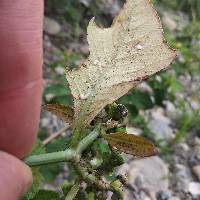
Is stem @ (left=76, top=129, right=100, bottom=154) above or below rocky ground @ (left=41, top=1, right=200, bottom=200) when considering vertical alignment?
above

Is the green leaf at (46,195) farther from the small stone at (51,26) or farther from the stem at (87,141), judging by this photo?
the small stone at (51,26)

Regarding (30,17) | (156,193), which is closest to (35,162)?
(30,17)

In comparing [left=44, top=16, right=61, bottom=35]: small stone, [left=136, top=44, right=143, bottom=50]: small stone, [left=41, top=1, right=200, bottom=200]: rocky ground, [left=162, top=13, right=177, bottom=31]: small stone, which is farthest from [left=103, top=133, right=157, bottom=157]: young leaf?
[left=162, top=13, right=177, bottom=31]: small stone

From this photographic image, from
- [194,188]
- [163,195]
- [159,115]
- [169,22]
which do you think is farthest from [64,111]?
[169,22]

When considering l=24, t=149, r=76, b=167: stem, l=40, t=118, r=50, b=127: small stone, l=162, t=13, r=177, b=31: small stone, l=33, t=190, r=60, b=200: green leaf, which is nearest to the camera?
l=24, t=149, r=76, b=167: stem

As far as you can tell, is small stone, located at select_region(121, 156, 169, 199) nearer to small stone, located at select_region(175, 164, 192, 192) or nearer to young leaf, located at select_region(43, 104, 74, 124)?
small stone, located at select_region(175, 164, 192, 192)

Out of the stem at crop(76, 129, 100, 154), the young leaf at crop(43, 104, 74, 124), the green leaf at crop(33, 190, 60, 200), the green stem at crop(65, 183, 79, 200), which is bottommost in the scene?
the green leaf at crop(33, 190, 60, 200)
